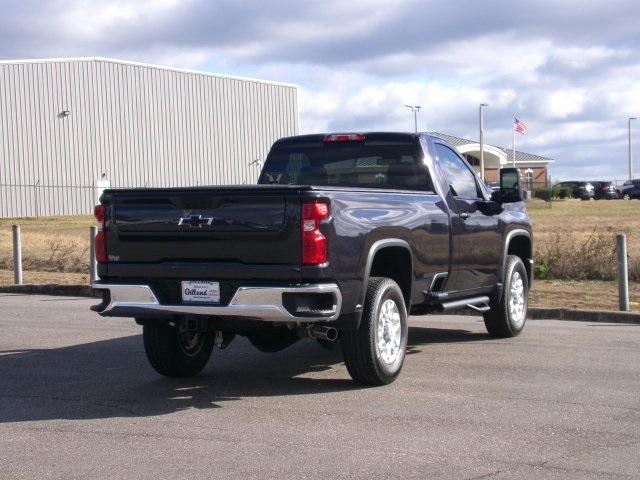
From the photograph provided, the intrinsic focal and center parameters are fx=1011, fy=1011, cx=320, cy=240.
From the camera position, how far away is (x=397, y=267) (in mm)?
8641

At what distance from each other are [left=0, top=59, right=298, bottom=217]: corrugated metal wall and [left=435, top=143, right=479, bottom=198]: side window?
132ft

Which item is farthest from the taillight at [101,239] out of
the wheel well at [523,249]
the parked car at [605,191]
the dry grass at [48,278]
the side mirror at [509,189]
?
the parked car at [605,191]

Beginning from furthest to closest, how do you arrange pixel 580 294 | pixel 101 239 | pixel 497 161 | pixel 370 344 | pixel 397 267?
pixel 497 161 < pixel 580 294 < pixel 397 267 < pixel 101 239 < pixel 370 344

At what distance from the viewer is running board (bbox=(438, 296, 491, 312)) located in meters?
9.33

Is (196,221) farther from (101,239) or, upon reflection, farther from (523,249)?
(523,249)

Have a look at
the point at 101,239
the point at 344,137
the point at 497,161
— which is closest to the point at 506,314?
the point at 344,137

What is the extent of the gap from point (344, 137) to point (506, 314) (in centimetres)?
261

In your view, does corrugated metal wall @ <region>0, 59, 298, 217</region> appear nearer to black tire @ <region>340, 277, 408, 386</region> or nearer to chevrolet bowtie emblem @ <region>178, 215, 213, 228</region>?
chevrolet bowtie emblem @ <region>178, 215, 213, 228</region>

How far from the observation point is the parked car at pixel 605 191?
77.3 meters

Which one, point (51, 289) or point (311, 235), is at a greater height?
point (311, 235)

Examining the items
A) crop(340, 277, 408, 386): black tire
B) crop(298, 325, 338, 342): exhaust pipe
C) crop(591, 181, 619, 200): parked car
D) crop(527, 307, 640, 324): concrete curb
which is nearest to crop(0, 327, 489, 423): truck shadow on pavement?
crop(340, 277, 408, 386): black tire

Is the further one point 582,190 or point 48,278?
point 582,190

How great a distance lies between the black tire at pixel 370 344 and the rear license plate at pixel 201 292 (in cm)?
109

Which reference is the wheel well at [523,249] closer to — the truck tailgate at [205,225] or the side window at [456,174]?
the side window at [456,174]
